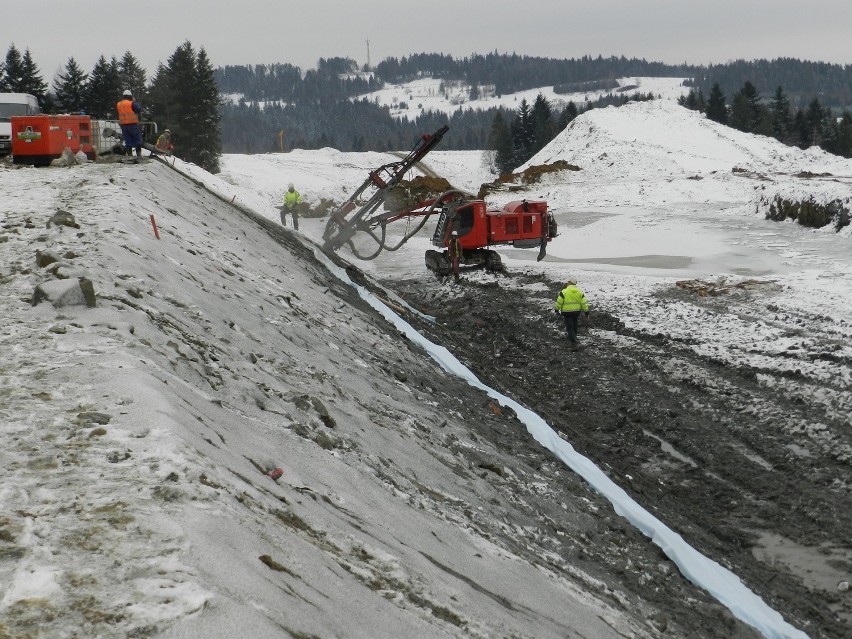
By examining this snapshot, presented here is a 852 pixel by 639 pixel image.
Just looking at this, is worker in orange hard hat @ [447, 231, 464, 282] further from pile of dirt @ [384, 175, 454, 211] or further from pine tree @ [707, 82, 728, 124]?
pine tree @ [707, 82, 728, 124]

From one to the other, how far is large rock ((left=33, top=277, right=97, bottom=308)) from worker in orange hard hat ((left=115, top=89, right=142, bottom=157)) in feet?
36.4

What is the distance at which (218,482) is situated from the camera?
15.7 feet

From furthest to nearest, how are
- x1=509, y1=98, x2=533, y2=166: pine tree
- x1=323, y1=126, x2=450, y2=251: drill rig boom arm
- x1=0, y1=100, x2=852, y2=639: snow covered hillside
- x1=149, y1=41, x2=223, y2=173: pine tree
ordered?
x1=509, y1=98, x2=533, y2=166: pine tree < x1=149, y1=41, x2=223, y2=173: pine tree < x1=323, y1=126, x2=450, y2=251: drill rig boom arm < x1=0, y1=100, x2=852, y2=639: snow covered hillside

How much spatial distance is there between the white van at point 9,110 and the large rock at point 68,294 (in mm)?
19275

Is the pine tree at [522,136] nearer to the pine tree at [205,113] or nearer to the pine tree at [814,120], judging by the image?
the pine tree at [814,120]

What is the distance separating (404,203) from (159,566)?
140ft

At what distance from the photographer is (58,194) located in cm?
1313

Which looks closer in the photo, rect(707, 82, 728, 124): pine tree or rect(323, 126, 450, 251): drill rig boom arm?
rect(323, 126, 450, 251): drill rig boom arm

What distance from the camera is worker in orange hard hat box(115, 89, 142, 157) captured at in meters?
17.4

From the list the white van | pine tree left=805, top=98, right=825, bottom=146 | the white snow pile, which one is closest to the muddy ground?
the white van

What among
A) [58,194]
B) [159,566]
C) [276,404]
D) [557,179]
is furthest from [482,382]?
[557,179]

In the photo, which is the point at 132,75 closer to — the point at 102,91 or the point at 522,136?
the point at 102,91

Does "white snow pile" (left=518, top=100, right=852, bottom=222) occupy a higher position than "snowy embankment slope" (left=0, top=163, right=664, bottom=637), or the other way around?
"white snow pile" (left=518, top=100, right=852, bottom=222)

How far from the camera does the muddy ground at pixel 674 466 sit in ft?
24.3
